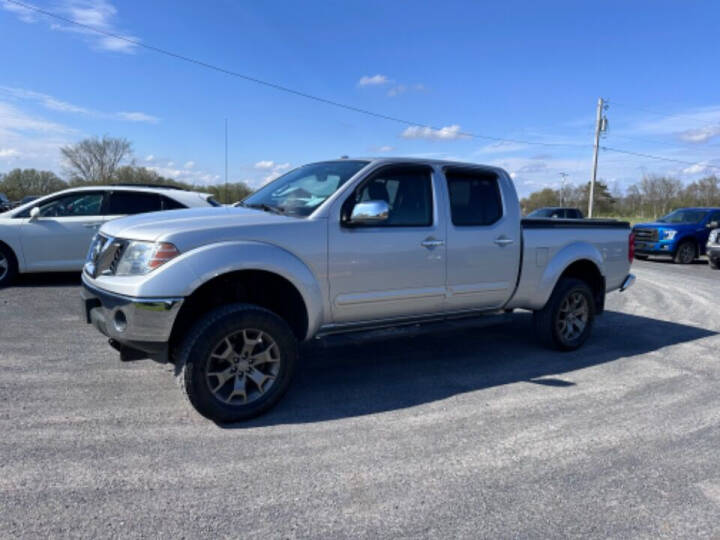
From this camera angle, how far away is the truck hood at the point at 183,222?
362 cm

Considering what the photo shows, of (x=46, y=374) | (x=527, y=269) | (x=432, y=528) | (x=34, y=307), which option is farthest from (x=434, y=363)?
(x=34, y=307)

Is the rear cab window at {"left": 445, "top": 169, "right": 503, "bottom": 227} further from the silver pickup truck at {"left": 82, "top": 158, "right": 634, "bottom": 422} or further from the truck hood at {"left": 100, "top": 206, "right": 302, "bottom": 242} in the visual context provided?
the truck hood at {"left": 100, "top": 206, "right": 302, "bottom": 242}

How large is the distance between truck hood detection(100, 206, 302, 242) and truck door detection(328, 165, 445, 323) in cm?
51

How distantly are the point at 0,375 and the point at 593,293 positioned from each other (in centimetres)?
612

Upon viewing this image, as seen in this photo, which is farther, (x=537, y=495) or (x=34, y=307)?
(x=34, y=307)

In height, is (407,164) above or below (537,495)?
above

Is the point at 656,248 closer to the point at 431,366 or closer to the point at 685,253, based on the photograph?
the point at 685,253

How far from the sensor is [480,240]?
4914mm

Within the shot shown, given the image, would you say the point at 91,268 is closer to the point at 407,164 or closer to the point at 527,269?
the point at 407,164

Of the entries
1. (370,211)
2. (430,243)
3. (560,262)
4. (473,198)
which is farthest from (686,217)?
(370,211)

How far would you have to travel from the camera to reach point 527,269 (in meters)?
5.33

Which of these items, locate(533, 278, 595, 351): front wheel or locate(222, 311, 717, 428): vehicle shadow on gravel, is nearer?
locate(222, 311, 717, 428): vehicle shadow on gravel

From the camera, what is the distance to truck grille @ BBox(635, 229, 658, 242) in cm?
1683

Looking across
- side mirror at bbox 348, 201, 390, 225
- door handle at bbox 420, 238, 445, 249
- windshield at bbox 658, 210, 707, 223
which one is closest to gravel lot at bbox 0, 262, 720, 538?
door handle at bbox 420, 238, 445, 249
